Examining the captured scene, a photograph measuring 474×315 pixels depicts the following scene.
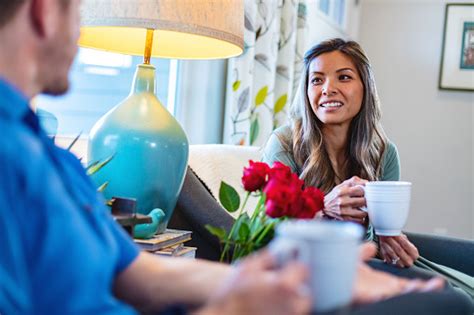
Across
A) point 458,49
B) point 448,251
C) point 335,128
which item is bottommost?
point 448,251

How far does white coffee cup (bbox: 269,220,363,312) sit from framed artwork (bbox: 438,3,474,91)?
146 inches

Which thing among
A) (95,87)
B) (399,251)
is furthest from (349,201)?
(95,87)

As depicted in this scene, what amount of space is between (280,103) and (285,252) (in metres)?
2.25

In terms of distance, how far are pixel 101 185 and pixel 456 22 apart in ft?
11.2

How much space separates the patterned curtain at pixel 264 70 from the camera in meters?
2.36

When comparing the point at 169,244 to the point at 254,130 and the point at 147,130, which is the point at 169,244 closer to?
the point at 147,130

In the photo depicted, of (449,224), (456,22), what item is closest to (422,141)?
(449,224)

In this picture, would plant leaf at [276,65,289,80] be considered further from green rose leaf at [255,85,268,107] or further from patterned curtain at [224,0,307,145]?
green rose leaf at [255,85,268,107]

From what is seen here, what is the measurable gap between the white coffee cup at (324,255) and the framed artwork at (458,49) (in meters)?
3.72

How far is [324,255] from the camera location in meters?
0.51

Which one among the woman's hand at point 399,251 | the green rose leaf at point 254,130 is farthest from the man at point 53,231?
the green rose leaf at point 254,130

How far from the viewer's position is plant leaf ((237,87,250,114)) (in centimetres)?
237

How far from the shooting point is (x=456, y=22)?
3.97m

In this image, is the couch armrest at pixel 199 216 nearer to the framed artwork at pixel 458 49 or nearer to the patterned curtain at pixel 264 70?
the patterned curtain at pixel 264 70
